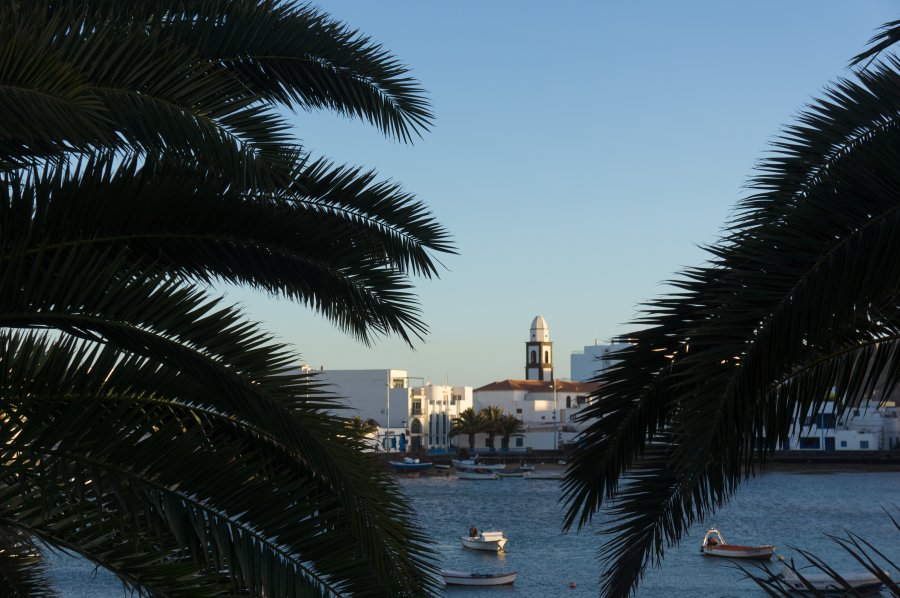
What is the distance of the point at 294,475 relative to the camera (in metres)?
6.53

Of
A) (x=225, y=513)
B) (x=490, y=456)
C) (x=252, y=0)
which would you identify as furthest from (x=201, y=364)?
(x=490, y=456)

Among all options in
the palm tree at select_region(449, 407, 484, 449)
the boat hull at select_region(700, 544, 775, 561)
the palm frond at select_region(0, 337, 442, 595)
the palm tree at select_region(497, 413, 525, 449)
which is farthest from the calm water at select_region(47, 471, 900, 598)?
the palm frond at select_region(0, 337, 442, 595)

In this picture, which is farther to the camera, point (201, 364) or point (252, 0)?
point (252, 0)

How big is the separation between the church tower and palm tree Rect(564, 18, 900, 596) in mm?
132132

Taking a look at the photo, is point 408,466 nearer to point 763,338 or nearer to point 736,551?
point 736,551

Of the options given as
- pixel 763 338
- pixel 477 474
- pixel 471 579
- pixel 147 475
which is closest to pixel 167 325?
pixel 147 475

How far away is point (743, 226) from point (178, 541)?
3222 millimetres

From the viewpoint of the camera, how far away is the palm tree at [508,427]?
4594 inches

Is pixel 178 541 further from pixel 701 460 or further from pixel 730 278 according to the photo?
pixel 730 278

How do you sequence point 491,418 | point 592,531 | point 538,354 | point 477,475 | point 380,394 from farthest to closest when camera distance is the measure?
point 538,354 < point 491,418 < point 380,394 < point 477,475 < point 592,531

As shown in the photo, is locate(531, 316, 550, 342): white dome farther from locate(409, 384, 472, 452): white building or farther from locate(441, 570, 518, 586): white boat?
locate(441, 570, 518, 586): white boat

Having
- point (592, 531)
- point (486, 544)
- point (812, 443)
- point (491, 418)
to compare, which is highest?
point (491, 418)

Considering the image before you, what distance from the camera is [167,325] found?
16.9ft

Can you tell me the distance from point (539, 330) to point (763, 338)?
444 feet
